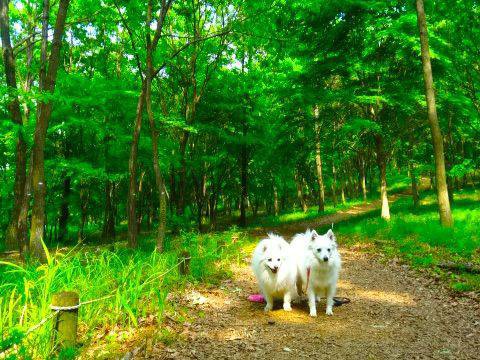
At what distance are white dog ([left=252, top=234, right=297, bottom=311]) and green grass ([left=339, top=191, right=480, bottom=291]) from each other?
385 cm

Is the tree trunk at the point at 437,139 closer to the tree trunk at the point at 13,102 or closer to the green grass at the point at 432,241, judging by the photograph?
the green grass at the point at 432,241

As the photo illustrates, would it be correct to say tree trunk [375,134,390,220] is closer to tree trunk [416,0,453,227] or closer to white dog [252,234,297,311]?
tree trunk [416,0,453,227]

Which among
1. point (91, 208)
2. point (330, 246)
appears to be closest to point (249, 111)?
point (91, 208)

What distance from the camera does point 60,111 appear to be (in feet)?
50.9

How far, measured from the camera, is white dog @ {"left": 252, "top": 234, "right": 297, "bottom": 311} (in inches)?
238

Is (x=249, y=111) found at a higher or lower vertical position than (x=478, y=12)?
lower

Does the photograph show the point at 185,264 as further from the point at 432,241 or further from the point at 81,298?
the point at 432,241

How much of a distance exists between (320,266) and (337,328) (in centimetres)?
93

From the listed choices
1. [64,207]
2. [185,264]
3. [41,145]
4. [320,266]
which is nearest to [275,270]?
[320,266]

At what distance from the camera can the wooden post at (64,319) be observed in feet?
12.0

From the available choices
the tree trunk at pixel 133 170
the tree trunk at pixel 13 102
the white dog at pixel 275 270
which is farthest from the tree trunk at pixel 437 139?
the tree trunk at pixel 13 102

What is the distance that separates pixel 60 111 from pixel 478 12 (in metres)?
16.2

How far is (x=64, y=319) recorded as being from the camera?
3.69 metres

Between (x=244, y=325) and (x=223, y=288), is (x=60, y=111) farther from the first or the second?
(x=244, y=325)
